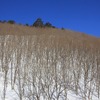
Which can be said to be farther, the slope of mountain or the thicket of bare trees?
the thicket of bare trees

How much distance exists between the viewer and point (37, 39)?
14070 mm

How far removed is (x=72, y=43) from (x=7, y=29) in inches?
174

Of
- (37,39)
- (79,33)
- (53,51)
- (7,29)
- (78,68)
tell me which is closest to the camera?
(78,68)

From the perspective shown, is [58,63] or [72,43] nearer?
[58,63]

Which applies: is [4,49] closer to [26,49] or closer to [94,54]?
[26,49]

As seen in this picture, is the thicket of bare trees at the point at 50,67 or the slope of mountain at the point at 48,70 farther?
the thicket of bare trees at the point at 50,67

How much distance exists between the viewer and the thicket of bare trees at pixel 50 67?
823 cm

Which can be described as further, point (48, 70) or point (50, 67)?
point (50, 67)

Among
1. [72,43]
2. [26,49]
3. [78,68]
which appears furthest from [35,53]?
[72,43]

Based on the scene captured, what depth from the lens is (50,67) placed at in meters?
8.73

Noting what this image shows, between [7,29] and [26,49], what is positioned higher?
[7,29]

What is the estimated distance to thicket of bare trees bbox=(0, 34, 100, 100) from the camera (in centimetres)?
823

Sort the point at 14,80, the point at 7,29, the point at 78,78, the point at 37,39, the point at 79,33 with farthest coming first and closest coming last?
1. the point at 79,33
2. the point at 7,29
3. the point at 37,39
4. the point at 78,78
5. the point at 14,80

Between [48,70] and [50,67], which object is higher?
[50,67]
